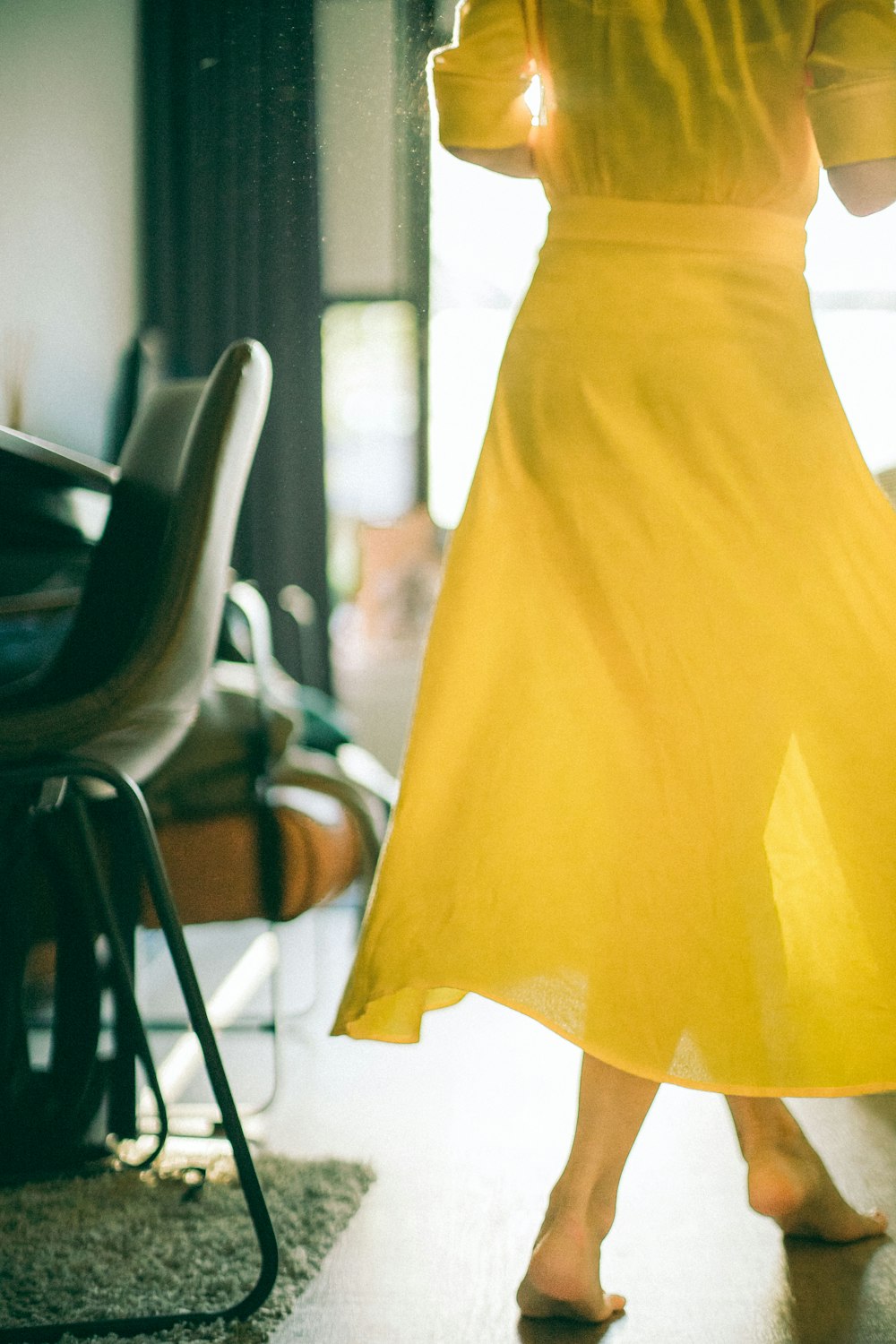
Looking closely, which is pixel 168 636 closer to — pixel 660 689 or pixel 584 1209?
pixel 660 689

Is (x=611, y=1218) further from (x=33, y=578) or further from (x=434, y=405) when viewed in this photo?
(x=434, y=405)

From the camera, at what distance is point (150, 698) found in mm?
960

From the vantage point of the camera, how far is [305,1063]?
1649mm

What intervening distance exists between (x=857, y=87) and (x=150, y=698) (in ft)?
2.40

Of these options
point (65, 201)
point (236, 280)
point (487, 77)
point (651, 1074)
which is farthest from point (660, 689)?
point (236, 280)

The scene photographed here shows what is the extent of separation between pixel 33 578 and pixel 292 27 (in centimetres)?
79

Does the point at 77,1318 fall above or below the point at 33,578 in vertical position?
below

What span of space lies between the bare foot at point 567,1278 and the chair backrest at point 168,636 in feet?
1.72

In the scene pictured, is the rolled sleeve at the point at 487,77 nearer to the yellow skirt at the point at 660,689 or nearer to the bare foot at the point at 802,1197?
the yellow skirt at the point at 660,689

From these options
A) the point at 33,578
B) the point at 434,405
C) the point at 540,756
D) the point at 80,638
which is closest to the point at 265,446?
the point at 434,405

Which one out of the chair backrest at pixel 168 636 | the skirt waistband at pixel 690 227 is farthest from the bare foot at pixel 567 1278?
the skirt waistband at pixel 690 227

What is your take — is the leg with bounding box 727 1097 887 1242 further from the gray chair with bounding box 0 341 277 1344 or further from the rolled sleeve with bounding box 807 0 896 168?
the rolled sleeve with bounding box 807 0 896 168

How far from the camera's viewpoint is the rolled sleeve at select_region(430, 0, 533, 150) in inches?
Result: 38.3

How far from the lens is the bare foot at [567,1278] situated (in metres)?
0.90
